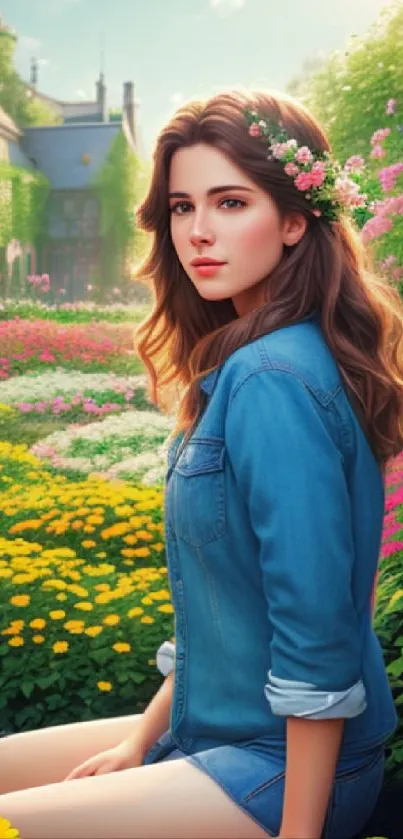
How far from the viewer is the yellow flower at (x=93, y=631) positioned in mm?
3881

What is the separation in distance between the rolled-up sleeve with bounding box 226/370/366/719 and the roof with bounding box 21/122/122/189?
8022 mm

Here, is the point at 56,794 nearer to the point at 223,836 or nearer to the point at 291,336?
the point at 223,836

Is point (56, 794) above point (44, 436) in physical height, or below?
above

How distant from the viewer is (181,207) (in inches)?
72.6

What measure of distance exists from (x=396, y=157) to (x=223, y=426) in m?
4.97

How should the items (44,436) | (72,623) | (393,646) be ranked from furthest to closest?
1. (44,436)
2. (72,623)
3. (393,646)

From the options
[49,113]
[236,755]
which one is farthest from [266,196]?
[49,113]

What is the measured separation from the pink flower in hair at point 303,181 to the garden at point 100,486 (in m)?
0.13

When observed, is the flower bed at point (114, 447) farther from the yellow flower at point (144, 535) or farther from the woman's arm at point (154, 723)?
the woman's arm at point (154, 723)

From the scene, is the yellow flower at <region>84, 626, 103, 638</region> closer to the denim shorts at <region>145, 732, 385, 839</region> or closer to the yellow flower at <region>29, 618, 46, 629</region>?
the yellow flower at <region>29, 618, 46, 629</region>

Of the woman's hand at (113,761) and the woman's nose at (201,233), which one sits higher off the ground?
the woman's nose at (201,233)

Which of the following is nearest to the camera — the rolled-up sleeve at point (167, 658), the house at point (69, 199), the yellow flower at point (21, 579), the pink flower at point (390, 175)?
the rolled-up sleeve at point (167, 658)

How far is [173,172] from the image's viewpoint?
5.96ft

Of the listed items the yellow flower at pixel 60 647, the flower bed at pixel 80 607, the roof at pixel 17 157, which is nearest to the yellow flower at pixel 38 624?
the flower bed at pixel 80 607
